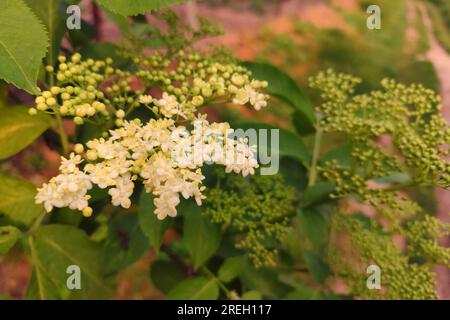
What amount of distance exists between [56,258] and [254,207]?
0.52 m

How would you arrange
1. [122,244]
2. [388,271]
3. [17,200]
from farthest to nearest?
[122,244]
[388,271]
[17,200]

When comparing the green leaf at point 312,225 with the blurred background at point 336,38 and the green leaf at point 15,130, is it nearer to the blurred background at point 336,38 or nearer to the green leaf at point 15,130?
the green leaf at point 15,130

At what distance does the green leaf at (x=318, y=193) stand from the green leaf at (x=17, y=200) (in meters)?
0.71

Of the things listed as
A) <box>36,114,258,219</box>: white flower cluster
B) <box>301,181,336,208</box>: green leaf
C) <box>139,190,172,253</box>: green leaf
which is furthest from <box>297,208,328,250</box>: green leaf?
<box>36,114,258,219</box>: white flower cluster

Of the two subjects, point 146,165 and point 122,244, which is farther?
point 122,244

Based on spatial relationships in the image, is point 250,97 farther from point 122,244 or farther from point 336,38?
point 336,38

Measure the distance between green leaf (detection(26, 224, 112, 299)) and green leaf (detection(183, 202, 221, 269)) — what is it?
26 cm

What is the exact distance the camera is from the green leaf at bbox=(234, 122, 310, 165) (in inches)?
50.9

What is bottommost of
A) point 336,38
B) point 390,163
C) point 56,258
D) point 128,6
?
point 56,258

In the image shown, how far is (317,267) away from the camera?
5.44 ft

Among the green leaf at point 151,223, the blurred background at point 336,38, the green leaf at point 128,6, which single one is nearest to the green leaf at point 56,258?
the green leaf at point 151,223

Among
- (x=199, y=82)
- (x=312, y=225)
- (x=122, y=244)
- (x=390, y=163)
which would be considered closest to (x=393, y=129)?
(x=390, y=163)

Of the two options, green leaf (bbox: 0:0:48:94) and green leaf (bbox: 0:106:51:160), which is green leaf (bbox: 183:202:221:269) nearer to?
green leaf (bbox: 0:106:51:160)

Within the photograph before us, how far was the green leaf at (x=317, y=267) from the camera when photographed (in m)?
1.62
